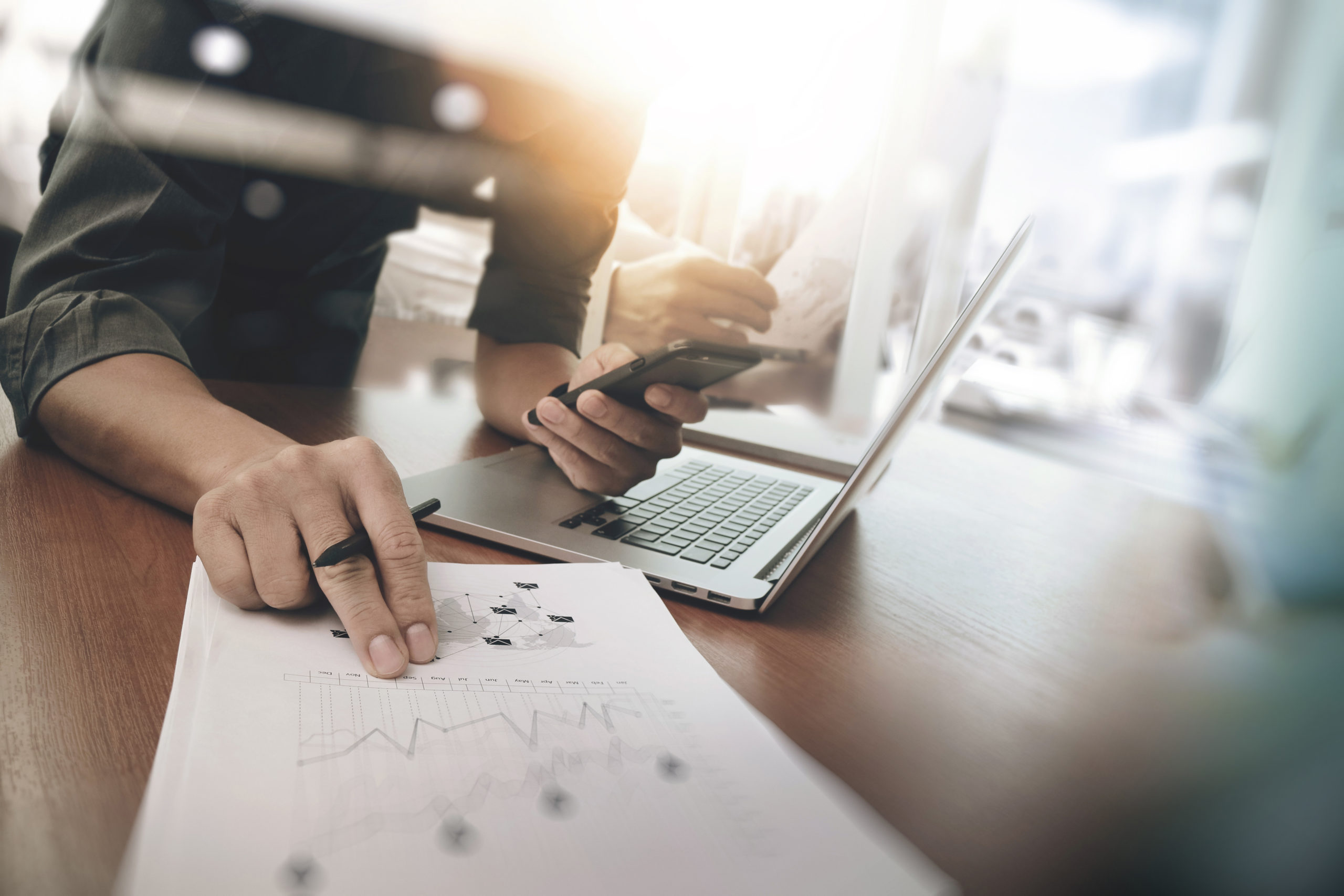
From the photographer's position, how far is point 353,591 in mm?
340

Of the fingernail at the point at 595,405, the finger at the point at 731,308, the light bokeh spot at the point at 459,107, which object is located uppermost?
the light bokeh spot at the point at 459,107

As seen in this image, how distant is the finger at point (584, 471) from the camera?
0.63 metres

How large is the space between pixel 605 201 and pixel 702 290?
21cm

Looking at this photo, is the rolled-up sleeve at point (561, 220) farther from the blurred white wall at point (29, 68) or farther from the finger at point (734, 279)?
the blurred white wall at point (29, 68)

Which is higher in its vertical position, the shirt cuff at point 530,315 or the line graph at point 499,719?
the shirt cuff at point 530,315

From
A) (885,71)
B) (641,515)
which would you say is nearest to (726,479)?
(641,515)

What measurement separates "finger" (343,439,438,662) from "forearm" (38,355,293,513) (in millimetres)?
108

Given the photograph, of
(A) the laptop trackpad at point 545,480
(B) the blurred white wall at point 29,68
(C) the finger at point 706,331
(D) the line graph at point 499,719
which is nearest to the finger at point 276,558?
(D) the line graph at point 499,719

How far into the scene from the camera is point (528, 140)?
1161 mm

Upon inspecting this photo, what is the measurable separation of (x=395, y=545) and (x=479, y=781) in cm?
14

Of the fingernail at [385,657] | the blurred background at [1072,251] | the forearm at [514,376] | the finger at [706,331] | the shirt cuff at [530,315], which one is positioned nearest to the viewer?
the fingernail at [385,657]

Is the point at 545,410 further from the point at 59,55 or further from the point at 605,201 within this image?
the point at 59,55

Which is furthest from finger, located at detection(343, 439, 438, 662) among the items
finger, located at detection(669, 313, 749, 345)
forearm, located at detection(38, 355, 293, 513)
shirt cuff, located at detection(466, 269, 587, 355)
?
finger, located at detection(669, 313, 749, 345)

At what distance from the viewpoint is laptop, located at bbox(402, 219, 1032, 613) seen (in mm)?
442
